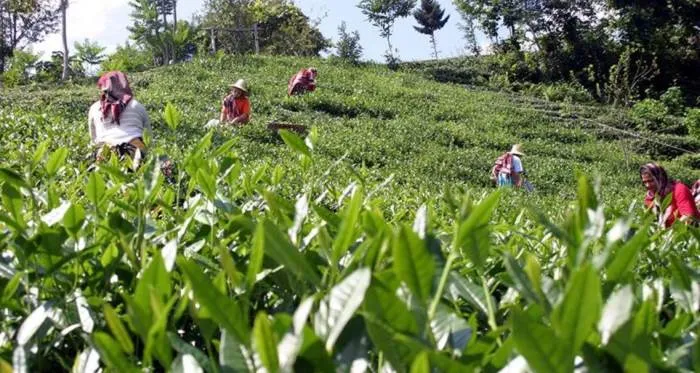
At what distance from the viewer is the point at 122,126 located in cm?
613

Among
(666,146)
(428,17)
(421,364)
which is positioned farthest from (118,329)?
(428,17)

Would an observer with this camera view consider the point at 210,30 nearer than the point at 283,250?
No

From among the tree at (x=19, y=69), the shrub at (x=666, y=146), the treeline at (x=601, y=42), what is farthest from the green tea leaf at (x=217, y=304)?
the treeline at (x=601, y=42)

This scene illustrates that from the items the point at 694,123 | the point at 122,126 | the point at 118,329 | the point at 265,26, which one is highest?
the point at 265,26

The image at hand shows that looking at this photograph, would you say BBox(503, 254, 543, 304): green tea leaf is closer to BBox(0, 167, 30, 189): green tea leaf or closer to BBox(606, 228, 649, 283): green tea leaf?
BBox(606, 228, 649, 283): green tea leaf

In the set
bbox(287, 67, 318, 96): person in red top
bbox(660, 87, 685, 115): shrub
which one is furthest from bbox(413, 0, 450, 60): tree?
bbox(287, 67, 318, 96): person in red top

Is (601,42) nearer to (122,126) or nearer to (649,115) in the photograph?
(649,115)

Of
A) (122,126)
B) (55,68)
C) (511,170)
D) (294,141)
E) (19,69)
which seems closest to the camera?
(294,141)

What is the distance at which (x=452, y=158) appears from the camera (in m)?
13.2

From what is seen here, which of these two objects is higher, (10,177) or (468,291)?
(10,177)

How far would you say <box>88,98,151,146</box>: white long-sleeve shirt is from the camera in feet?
19.9

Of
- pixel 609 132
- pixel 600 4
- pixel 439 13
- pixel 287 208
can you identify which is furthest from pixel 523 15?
pixel 287 208

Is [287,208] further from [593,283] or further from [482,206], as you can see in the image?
[593,283]

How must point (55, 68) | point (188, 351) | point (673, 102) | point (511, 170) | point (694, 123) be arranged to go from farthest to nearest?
point (55, 68), point (673, 102), point (694, 123), point (511, 170), point (188, 351)
